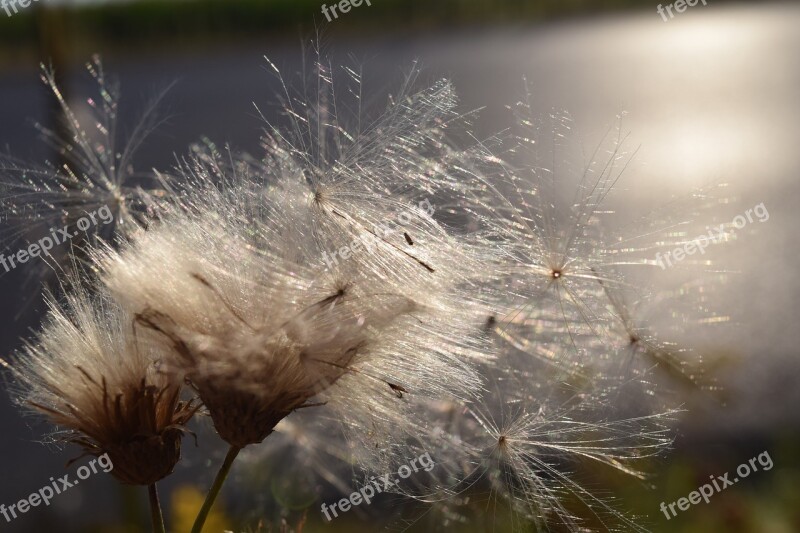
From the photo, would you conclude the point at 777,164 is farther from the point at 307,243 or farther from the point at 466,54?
the point at 307,243

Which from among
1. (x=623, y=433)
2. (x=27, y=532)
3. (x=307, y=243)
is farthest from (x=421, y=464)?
(x=27, y=532)

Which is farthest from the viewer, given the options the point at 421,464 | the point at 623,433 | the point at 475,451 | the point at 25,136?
the point at 25,136

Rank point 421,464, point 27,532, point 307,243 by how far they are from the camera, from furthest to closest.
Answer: point 27,532, point 421,464, point 307,243

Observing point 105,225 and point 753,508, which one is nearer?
point 105,225

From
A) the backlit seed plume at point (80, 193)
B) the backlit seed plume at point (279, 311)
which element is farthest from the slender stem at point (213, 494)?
the backlit seed plume at point (80, 193)

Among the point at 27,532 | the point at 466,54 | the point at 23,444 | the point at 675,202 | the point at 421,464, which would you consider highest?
the point at 675,202

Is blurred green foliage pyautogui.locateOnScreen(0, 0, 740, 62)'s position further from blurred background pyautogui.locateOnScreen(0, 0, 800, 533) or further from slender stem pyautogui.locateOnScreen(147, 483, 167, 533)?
slender stem pyautogui.locateOnScreen(147, 483, 167, 533)

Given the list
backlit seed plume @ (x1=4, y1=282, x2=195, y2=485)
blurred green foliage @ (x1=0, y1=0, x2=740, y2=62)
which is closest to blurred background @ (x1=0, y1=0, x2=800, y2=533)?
blurred green foliage @ (x1=0, y1=0, x2=740, y2=62)

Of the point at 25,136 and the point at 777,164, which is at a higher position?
the point at 25,136
